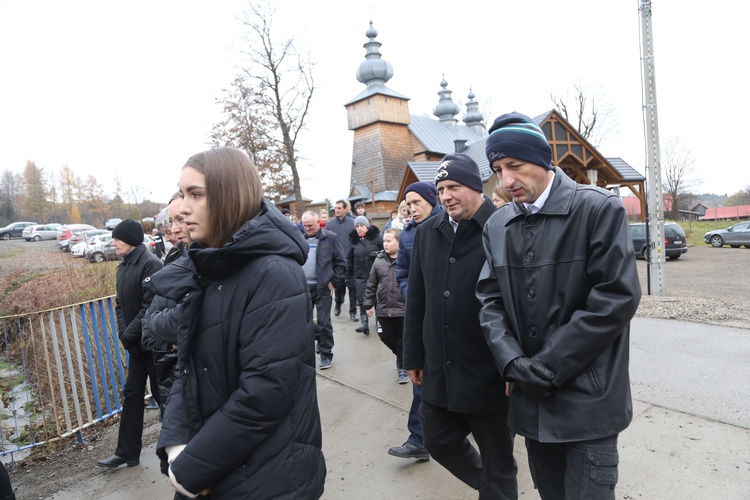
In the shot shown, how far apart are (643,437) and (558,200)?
Answer: 2.51 metres

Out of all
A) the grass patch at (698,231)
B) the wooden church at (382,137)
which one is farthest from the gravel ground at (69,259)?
the wooden church at (382,137)

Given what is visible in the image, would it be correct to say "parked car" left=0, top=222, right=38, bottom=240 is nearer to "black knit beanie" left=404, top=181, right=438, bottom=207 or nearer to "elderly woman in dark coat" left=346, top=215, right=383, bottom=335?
"elderly woman in dark coat" left=346, top=215, right=383, bottom=335

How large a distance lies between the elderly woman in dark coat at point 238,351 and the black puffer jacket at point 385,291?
276 cm

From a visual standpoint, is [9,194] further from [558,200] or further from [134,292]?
[558,200]

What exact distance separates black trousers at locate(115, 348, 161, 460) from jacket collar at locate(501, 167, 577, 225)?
3229 millimetres

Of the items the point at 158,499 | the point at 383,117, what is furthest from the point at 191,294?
the point at 383,117

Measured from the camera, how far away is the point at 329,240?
22.1ft

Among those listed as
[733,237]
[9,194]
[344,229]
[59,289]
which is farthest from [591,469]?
[9,194]

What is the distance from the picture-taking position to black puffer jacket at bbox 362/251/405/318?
4.62 meters

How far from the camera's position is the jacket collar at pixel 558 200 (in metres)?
1.98

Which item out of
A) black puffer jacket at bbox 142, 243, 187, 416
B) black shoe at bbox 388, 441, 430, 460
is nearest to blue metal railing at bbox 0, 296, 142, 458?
black puffer jacket at bbox 142, 243, 187, 416

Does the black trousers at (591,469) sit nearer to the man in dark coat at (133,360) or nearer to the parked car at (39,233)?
the man in dark coat at (133,360)

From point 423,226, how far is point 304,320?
1.34 m

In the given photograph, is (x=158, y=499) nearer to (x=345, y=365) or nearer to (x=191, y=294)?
(x=191, y=294)
